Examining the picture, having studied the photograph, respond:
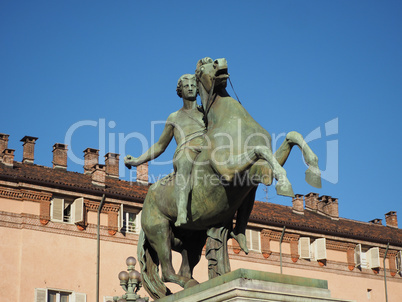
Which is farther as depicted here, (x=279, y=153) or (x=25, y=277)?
(x=25, y=277)

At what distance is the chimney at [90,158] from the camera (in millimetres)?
49594

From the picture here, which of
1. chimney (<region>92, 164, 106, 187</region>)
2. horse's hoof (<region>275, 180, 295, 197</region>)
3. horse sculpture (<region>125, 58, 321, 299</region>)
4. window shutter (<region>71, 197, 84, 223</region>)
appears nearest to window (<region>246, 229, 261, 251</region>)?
chimney (<region>92, 164, 106, 187</region>)

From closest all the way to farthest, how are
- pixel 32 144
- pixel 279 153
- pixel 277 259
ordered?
pixel 279 153
pixel 32 144
pixel 277 259

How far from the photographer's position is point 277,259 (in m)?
52.2

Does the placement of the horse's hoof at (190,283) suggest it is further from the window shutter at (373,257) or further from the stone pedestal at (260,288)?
the window shutter at (373,257)

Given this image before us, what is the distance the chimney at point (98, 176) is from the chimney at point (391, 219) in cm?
2332

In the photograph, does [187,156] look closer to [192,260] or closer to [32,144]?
[192,260]

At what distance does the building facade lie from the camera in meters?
43.2

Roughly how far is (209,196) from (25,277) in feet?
107

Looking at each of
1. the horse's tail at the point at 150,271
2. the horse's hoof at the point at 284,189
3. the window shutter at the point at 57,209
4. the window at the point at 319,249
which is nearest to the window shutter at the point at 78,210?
the window shutter at the point at 57,209

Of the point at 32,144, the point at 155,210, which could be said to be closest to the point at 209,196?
the point at 155,210

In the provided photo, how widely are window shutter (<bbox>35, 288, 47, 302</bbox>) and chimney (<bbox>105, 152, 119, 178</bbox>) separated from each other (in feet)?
31.2

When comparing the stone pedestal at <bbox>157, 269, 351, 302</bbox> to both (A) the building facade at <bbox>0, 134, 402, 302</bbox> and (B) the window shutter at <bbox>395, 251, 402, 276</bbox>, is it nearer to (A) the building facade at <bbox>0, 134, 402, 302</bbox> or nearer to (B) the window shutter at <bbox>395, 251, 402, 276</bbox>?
(A) the building facade at <bbox>0, 134, 402, 302</bbox>

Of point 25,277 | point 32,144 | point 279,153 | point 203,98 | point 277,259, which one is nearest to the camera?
point 279,153
